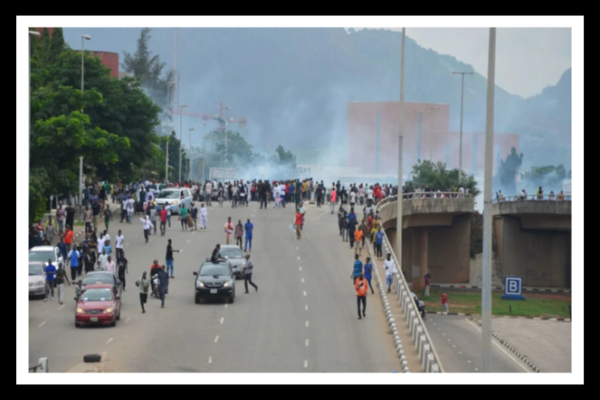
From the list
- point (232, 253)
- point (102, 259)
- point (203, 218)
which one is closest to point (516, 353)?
point (232, 253)

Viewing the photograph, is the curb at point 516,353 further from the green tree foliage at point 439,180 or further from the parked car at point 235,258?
the green tree foliage at point 439,180

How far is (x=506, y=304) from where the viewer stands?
68000 millimetres

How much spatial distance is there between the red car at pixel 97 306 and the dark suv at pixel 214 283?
12.7ft

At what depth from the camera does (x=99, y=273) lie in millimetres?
31891

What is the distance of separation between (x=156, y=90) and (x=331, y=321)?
130933 millimetres

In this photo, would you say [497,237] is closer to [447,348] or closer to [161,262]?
[447,348]

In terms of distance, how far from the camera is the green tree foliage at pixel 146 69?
153375mm

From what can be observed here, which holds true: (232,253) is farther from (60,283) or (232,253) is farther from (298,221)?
(298,221)

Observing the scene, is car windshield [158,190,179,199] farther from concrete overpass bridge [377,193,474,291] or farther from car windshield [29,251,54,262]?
car windshield [29,251,54,262]

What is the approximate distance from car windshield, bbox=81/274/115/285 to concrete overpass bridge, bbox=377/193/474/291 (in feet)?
129

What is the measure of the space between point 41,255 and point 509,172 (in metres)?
146

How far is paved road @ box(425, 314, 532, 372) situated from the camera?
3928cm

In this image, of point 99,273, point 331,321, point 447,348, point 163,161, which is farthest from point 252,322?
point 163,161

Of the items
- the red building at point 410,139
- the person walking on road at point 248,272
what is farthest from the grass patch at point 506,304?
the red building at point 410,139
